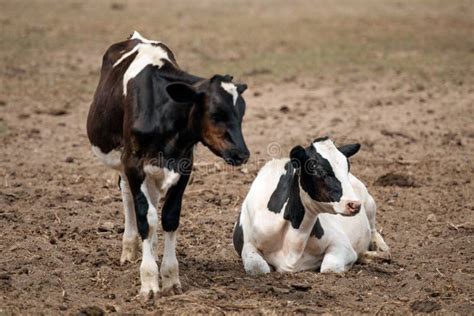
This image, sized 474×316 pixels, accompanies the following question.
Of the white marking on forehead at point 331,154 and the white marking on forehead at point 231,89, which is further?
the white marking on forehead at point 331,154

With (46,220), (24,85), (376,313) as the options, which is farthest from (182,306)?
(24,85)

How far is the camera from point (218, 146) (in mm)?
6797

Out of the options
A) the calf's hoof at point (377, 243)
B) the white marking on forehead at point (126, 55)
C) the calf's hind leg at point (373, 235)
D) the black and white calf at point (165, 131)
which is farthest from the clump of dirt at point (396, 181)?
the black and white calf at point (165, 131)

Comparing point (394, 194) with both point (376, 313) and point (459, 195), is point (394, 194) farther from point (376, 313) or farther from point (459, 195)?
point (376, 313)

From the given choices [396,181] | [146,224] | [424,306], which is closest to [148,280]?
[146,224]

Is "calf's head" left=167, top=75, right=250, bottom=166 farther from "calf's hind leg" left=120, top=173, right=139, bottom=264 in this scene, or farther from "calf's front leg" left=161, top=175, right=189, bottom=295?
"calf's hind leg" left=120, top=173, right=139, bottom=264

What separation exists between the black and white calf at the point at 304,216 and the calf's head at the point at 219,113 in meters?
1.16

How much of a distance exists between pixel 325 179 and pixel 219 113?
4.55 ft

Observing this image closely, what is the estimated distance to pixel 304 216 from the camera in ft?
26.4

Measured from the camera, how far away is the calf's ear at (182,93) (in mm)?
6809

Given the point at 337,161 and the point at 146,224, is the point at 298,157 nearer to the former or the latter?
the point at 337,161

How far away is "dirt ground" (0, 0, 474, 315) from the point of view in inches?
292

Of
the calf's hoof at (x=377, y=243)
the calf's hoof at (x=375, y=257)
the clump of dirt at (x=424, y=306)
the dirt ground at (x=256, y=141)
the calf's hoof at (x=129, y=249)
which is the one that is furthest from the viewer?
the calf's hoof at (x=377, y=243)

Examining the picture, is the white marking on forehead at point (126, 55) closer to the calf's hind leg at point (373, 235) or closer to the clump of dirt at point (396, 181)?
the calf's hind leg at point (373, 235)
